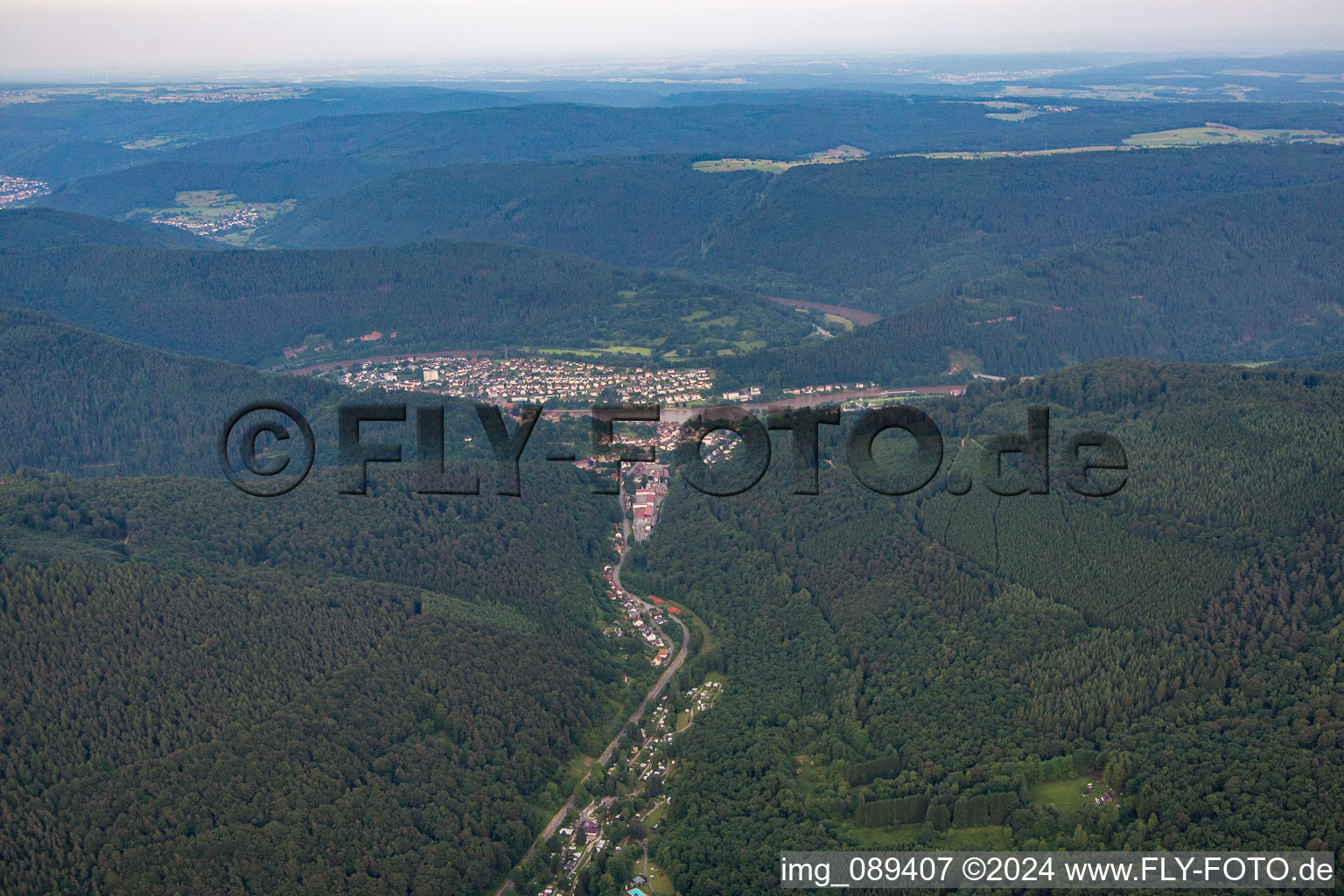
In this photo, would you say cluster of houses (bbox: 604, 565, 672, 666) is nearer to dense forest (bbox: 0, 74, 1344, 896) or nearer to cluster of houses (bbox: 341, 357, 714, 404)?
dense forest (bbox: 0, 74, 1344, 896)

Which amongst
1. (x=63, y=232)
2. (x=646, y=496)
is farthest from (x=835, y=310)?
(x=63, y=232)

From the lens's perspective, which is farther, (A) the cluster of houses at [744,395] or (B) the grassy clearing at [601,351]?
(B) the grassy clearing at [601,351]

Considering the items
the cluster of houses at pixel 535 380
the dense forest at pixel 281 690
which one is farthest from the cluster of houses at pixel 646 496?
the cluster of houses at pixel 535 380

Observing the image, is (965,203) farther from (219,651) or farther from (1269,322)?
(219,651)

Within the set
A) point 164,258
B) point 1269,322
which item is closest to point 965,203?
point 1269,322

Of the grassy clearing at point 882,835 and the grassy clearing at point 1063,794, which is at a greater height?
the grassy clearing at point 1063,794


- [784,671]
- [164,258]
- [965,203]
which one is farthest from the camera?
[965,203]

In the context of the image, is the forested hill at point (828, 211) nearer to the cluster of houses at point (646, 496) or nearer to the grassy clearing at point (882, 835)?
the cluster of houses at point (646, 496)
